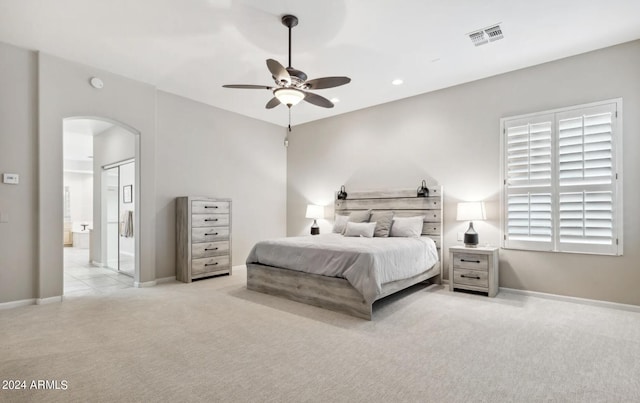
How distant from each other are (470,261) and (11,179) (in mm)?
5643

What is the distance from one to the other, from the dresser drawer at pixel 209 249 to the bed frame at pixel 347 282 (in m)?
1.10

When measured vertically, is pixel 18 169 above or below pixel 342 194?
above

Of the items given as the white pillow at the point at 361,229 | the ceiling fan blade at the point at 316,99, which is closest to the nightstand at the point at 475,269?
the white pillow at the point at 361,229

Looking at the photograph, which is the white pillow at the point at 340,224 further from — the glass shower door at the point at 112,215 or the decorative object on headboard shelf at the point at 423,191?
the glass shower door at the point at 112,215

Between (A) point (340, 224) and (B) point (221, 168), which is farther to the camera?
(B) point (221, 168)

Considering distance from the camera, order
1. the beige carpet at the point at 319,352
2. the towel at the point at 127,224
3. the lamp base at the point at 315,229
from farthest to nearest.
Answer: the lamp base at the point at 315,229 < the towel at the point at 127,224 < the beige carpet at the point at 319,352

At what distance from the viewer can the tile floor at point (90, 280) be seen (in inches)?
183

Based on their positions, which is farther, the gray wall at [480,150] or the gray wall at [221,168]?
the gray wall at [221,168]

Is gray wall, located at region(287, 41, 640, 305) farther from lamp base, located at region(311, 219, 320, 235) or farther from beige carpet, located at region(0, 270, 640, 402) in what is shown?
beige carpet, located at region(0, 270, 640, 402)

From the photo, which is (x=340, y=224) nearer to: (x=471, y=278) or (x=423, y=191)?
(x=423, y=191)

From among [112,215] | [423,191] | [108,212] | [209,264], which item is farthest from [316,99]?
[108,212]

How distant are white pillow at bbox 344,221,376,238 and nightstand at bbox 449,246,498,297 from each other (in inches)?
47.2

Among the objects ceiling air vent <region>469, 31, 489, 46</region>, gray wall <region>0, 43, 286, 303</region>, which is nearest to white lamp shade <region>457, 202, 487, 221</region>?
ceiling air vent <region>469, 31, 489, 46</region>

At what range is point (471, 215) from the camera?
4527mm
